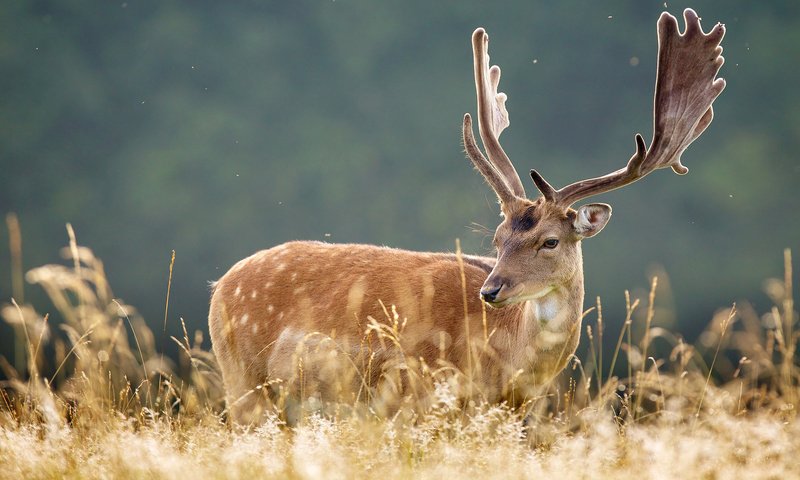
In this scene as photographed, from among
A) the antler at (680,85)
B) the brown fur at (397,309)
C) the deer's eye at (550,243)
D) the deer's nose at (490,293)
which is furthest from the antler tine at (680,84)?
the deer's nose at (490,293)

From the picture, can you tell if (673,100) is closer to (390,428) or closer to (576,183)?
(576,183)

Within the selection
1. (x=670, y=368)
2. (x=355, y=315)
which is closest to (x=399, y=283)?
(x=355, y=315)

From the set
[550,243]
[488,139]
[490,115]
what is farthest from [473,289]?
[490,115]

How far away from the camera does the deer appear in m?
4.48

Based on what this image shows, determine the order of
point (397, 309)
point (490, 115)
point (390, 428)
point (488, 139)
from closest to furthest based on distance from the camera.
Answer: point (390, 428), point (397, 309), point (488, 139), point (490, 115)

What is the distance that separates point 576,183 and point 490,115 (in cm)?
92

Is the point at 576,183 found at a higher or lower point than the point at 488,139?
lower

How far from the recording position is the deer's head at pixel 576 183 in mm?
4410

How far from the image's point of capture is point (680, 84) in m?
4.80

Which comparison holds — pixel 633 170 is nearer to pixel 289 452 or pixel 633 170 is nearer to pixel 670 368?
pixel 670 368

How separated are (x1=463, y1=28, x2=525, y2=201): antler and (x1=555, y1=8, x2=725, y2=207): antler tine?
602 mm

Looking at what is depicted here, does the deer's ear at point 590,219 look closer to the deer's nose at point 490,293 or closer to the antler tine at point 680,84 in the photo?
the antler tine at point 680,84

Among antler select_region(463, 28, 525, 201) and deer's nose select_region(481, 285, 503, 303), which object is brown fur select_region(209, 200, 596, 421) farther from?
antler select_region(463, 28, 525, 201)

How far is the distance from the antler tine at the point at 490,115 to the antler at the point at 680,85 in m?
0.61
